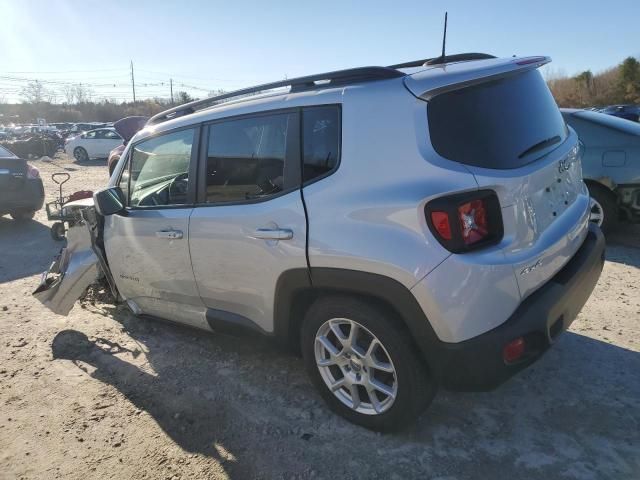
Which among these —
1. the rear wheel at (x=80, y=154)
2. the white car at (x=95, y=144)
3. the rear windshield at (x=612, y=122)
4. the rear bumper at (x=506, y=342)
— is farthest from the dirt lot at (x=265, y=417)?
the rear wheel at (x=80, y=154)

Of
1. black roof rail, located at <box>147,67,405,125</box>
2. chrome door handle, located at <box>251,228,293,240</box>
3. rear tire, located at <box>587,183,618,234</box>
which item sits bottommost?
rear tire, located at <box>587,183,618,234</box>

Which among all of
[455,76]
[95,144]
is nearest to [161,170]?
[455,76]

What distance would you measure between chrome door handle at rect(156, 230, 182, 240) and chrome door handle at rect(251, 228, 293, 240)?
728mm

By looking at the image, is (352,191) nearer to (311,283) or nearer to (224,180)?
(311,283)

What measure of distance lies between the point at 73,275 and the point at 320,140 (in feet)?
9.29

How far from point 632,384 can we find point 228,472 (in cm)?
245

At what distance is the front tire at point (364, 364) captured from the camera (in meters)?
2.48

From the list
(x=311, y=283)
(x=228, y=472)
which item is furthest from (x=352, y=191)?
(x=228, y=472)

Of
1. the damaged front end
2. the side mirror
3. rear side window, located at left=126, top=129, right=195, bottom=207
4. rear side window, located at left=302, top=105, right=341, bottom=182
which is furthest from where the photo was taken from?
the damaged front end

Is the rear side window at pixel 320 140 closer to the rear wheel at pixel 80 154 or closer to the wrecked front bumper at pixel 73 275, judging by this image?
the wrecked front bumper at pixel 73 275

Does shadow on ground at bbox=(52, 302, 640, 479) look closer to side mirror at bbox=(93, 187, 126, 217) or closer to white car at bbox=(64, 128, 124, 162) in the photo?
side mirror at bbox=(93, 187, 126, 217)

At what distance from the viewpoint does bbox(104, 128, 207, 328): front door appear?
3.40 meters

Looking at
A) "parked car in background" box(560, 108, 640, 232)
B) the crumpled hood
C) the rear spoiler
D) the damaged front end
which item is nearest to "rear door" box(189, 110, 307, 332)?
the rear spoiler

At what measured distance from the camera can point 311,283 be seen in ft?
8.72
